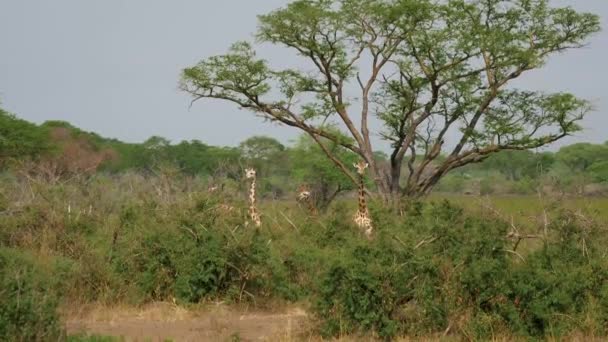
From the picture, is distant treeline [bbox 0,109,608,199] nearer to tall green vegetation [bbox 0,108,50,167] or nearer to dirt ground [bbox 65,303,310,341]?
tall green vegetation [bbox 0,108,50,167]

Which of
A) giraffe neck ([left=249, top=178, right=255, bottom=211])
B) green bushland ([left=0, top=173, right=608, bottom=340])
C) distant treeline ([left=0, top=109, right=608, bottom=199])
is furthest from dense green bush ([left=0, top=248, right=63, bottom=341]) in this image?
giraffe neck ([left=249, top=178, right=255, bottom=211])

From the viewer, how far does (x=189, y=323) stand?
9.43 metres

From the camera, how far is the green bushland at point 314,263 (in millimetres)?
8195

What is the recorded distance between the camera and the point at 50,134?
117ft

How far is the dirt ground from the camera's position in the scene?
8.55 m

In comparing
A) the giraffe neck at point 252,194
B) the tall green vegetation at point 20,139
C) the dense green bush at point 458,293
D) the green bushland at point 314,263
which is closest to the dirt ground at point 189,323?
the green bushland at point 314,263

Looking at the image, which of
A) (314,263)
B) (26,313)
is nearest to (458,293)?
(314,263)

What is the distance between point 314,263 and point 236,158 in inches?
1076

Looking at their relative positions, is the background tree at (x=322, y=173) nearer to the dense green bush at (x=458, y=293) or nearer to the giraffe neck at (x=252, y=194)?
the giraffe neck at (x=252, y=194)

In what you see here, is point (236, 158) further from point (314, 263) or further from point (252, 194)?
point (314, 263)

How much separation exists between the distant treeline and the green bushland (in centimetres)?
→ 159

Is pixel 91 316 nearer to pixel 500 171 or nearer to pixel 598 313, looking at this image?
pixel 598 313

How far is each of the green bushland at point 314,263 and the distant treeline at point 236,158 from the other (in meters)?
1.59

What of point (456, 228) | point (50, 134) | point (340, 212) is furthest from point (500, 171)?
point (456, 228)
